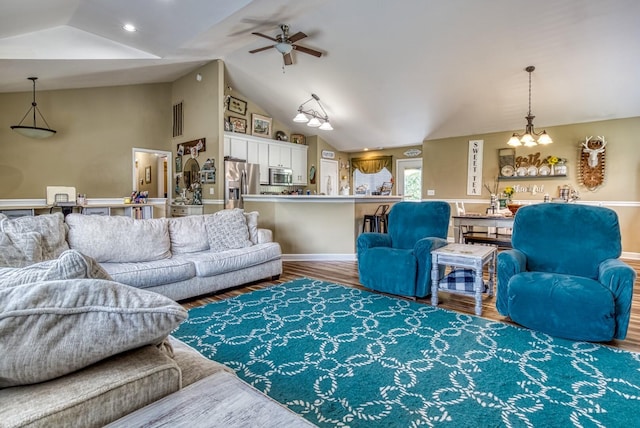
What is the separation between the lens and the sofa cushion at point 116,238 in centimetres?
320

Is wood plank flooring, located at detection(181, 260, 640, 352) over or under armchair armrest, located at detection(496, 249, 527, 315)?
under

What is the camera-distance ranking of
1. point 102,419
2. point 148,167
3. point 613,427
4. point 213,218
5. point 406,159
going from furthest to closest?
point 148,167 < point 406,159 < point 213,218 < point 613,427 < point 102,419

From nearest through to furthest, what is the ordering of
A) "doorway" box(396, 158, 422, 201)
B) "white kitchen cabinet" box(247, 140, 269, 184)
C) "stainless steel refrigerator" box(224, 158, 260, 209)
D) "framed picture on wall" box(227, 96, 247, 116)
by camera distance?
"stainless steel refrigerator" box(224, 158, 260, 209) < "framed picture on wall" box(227, 96, 247, 116) < "white kitchen cabinet" box(247, 140, 269, 184) < "doorway" box(396, 158, 422, 201)

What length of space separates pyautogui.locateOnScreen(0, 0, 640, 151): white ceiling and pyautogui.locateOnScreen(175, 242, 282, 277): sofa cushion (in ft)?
9.60

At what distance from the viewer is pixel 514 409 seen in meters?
1.71

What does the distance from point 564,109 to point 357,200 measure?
4059 mm

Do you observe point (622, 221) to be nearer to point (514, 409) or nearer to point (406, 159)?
point (406, 159)

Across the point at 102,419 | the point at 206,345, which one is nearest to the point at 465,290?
the point at 206,345

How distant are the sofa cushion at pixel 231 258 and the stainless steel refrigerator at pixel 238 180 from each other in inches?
90.0

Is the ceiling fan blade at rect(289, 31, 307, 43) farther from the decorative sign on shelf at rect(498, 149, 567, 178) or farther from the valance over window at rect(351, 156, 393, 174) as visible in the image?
the valance over window at rect(351, 156, 393, 174)

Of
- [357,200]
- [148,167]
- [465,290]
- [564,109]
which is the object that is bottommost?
[465,290]

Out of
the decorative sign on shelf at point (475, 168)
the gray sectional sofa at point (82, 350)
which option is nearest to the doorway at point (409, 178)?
the decorative sign on shelf at point (475, 168)

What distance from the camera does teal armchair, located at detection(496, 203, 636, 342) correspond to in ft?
7.91

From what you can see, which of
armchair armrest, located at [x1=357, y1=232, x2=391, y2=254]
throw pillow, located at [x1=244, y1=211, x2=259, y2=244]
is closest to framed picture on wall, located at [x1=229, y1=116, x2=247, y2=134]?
throw pillow, located at [x1=244, y1=211, x2=259, y2=244]
